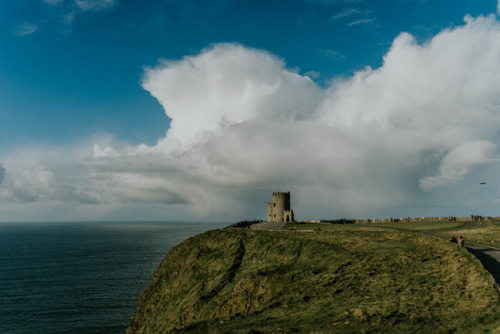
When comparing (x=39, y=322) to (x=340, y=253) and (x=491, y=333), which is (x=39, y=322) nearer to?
(x=340, y=253)

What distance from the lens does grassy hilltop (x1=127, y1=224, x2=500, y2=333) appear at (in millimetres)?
14516

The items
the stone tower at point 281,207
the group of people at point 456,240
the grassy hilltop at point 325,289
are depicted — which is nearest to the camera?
the grassy hilltop at point 325,289

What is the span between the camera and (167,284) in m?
41.0

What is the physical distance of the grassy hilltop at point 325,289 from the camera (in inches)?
571

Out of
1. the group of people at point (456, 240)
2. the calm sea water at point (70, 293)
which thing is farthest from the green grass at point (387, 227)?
the calm sea water at point (70, 293)

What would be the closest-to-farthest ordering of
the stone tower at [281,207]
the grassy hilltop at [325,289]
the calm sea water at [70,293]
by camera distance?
the grassy hilltop at [325,289], the calm sea water at [70,293], the stone tower at [281,207]

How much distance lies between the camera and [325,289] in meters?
20.7

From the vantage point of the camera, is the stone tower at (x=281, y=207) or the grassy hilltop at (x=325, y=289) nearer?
the grassy hilltop at (x=325, y=289)

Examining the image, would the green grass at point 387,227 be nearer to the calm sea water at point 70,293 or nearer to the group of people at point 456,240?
the group of people at point 456,240

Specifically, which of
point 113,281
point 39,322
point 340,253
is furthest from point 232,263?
point 113,281

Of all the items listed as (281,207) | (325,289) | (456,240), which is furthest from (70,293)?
(456,240)

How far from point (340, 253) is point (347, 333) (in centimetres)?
1588

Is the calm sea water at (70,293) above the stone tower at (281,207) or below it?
below

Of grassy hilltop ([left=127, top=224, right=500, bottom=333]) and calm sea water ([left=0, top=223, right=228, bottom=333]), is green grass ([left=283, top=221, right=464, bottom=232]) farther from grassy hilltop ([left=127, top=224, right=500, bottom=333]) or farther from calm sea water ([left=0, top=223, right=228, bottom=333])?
calm sea water ([left=0, top=223, right=228, bottom=333])
